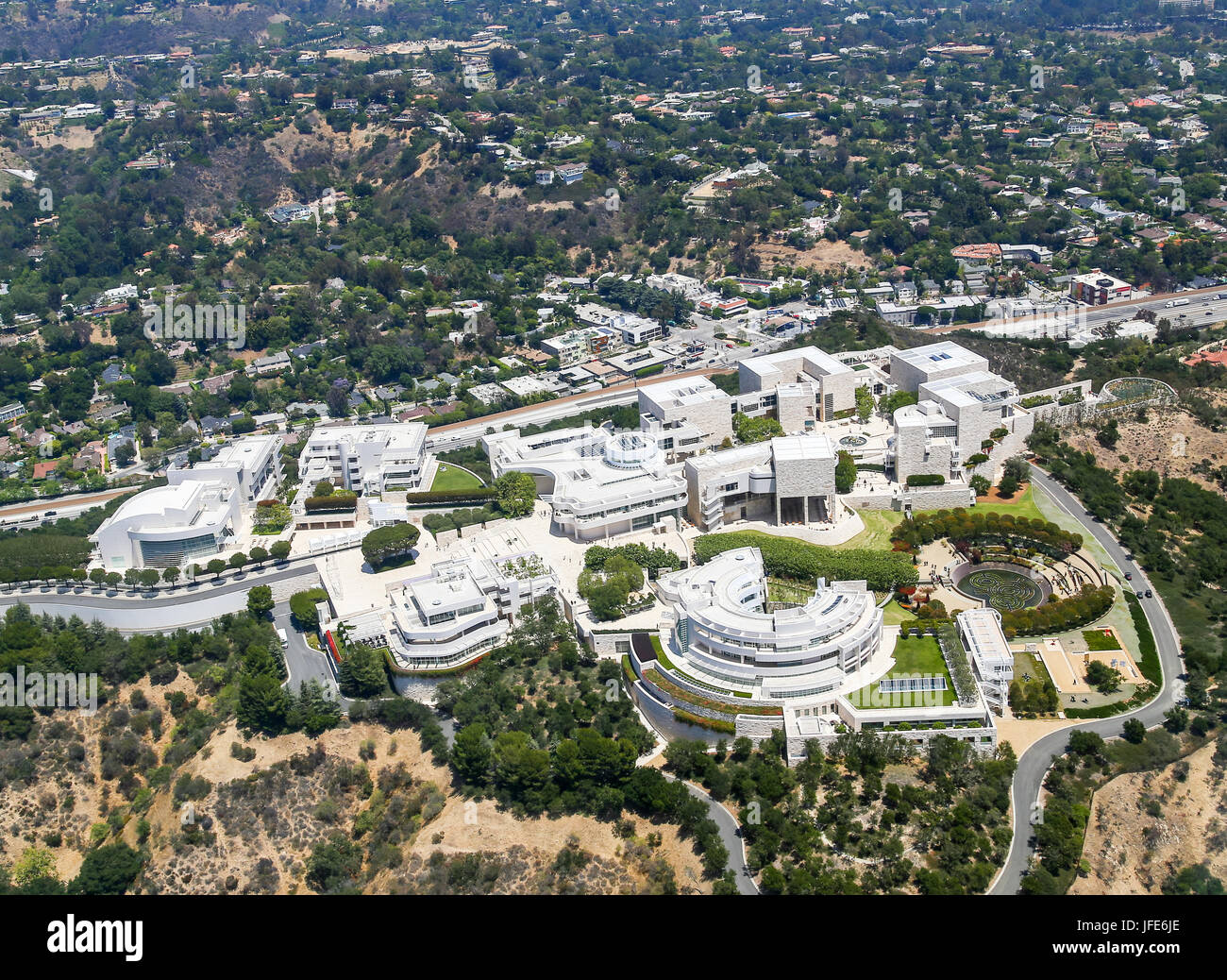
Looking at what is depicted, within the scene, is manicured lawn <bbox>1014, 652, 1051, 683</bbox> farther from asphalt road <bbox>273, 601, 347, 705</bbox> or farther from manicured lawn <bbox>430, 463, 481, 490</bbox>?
manicured lawn <bbox>430, 463, 481, 490</bbox>

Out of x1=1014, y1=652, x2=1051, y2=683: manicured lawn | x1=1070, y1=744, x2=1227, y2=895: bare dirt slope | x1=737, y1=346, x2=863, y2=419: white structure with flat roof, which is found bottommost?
x1=1070, y1=744, x2=1227, y2=895: bare dirt slope

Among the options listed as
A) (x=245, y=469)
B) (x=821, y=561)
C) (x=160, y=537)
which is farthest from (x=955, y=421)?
(x=160, y=537)

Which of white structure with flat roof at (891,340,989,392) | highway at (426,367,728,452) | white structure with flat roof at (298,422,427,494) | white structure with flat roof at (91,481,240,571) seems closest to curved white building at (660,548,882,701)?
white structure with flat roof at (891,340,989,392)

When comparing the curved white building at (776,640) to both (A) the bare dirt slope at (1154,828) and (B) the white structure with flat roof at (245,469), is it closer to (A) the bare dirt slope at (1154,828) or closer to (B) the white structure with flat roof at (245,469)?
(A) the bare dirt slope at (1154,828)

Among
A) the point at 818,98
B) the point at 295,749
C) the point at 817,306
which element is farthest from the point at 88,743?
the point at 818,98

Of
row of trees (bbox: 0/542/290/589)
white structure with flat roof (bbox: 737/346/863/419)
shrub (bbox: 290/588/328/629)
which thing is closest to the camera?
shrub (bbox: 290/588/328/629)
